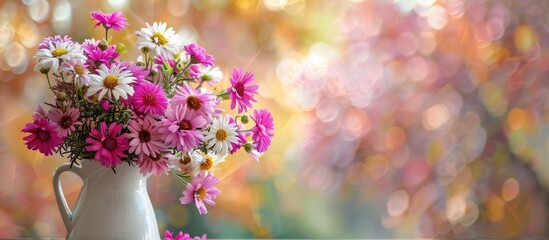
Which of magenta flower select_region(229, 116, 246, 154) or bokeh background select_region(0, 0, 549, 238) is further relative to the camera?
bokeh background select_region(0, 0, 549, 238)

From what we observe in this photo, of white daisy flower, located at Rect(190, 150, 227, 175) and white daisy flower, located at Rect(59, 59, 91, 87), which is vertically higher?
white daisy flower, located at Rect(59, 59, 91, 87)

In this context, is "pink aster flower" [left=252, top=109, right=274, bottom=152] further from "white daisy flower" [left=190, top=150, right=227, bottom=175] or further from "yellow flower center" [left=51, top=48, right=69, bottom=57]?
"yellow flower center" [left=51, top=48, right=69, bottom=57]

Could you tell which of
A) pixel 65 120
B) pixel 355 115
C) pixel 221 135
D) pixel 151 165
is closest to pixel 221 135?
pixel 221 135

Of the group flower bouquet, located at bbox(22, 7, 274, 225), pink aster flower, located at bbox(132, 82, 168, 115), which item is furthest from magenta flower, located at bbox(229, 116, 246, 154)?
pink aster flower, located at bbox(132, 82, 168, 115)

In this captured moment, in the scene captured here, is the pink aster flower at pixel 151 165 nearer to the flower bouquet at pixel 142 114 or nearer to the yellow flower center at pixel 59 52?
the flower bouquet at pixel 142 114

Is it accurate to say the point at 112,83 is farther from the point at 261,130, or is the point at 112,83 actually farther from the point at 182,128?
the point at 261,130

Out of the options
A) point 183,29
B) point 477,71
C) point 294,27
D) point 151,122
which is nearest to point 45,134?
point 151,122

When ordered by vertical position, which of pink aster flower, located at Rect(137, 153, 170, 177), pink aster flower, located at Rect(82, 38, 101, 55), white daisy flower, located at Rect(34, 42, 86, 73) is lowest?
pink aster flower, located at Rect(137, 153, 170, 177)
